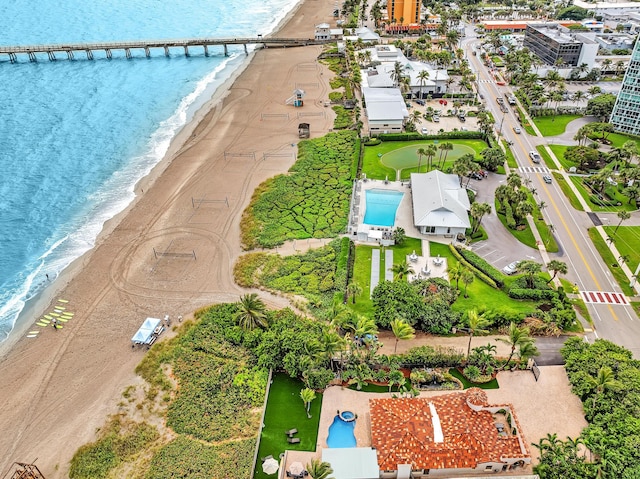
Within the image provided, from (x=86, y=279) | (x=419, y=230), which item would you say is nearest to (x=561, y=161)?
(x=419, y=230)

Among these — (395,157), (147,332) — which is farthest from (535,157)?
(147,332)

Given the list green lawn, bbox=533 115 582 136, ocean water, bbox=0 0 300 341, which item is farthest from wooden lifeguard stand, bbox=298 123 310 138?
green lawn, bbox=533 115 582 136

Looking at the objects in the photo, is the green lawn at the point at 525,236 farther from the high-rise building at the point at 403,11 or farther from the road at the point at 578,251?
the high-rise building at the point at 403,11

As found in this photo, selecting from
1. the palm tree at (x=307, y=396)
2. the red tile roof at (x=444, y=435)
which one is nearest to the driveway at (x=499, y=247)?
the red tile roof at (x=444, y=435)

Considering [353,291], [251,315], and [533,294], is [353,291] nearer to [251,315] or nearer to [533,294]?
[251,315]

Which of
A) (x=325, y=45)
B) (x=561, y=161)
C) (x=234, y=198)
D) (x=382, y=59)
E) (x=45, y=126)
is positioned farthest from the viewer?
(x=325, y=45)

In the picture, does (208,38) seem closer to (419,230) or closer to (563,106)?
(563,106)

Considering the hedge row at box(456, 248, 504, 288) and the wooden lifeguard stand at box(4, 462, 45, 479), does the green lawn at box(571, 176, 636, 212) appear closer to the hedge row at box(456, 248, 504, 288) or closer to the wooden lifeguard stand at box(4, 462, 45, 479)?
the hedge row at box(456, 248, 504, 288)
